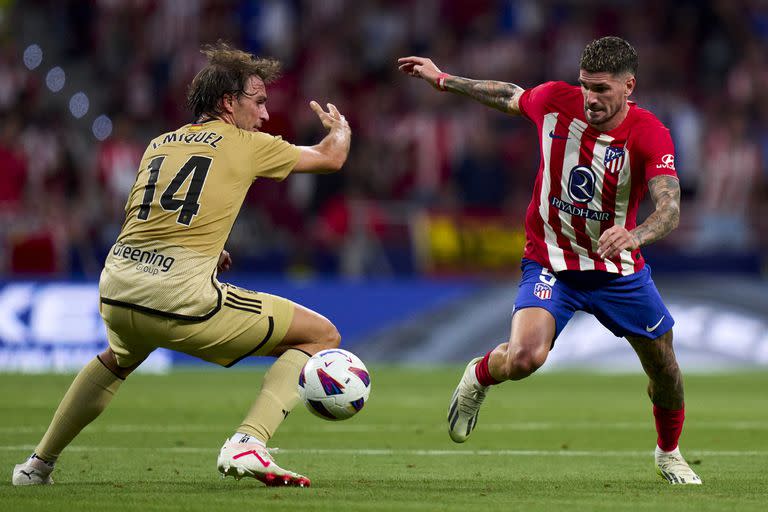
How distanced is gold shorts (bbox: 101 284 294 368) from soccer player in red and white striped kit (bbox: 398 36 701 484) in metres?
1.37

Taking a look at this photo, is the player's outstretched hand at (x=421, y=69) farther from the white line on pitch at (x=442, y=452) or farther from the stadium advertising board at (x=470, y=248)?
the stadium advertising board at (x=470, y=248)

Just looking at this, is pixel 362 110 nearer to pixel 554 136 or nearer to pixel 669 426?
pixel 554 136

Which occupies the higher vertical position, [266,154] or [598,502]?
[266,154]

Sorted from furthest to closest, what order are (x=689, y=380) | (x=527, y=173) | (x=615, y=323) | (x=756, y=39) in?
(x=756, y=39) < (x=527, y=173) < (x=689, y=380) < (x=615, y=323)

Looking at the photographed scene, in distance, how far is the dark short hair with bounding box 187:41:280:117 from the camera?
6918 mm

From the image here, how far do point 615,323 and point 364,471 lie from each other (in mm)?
1659

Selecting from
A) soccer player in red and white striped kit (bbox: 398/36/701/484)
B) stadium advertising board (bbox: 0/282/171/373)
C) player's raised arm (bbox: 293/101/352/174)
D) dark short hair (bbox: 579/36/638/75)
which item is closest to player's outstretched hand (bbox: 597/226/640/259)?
soccer player in red and white striped kit (bbox: 398/36/701/484)

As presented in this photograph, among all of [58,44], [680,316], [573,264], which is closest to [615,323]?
[573,264]

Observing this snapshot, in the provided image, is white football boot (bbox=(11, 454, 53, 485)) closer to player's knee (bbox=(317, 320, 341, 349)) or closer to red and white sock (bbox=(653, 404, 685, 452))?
player's knee (bbox=(317, 320, 341, 349))

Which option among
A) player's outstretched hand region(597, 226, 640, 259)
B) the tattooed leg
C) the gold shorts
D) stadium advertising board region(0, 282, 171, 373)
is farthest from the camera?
stadium advertising board region(0, 282, 171, 373)

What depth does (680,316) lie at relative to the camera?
54.4 feet

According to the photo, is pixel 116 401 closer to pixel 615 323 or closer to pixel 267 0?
pixel 615 323

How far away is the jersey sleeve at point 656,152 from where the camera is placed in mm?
7148

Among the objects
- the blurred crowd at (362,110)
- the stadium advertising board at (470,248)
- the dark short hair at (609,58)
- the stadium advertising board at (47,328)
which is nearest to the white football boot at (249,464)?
the dark short hair at (609,58)
